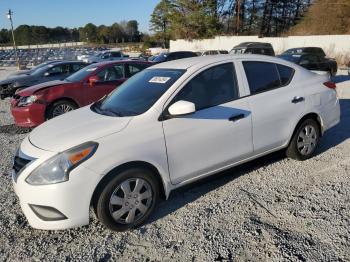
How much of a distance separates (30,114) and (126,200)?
4991 millimetres

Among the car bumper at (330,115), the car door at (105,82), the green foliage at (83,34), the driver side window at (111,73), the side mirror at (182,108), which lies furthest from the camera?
the green foliage at (83,34)

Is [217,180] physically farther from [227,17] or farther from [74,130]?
[227,17]

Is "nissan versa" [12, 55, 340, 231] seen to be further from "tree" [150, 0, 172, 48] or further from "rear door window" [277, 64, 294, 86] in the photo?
"tree" [150, 0, 172, 48]

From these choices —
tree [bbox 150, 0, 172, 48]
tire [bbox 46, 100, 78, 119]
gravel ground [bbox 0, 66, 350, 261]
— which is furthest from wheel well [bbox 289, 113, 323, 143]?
tree [bbox 150, 0, 172, 48]

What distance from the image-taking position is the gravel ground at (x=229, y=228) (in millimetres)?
3029

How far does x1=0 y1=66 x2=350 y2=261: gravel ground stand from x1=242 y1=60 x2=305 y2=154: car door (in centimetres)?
54

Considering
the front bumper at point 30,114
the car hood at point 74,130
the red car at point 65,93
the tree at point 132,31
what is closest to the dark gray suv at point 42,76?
the red car at point 65,93

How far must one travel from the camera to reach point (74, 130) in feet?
11.3

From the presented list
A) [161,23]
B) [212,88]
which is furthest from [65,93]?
[161,23]

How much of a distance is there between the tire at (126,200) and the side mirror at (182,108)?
650 mm

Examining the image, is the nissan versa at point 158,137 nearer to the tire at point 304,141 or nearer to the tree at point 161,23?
the tire at point 304,141

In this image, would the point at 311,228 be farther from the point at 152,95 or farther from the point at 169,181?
the point at 152,95

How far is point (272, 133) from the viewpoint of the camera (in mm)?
4348

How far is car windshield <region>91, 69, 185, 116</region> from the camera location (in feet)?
12.0
